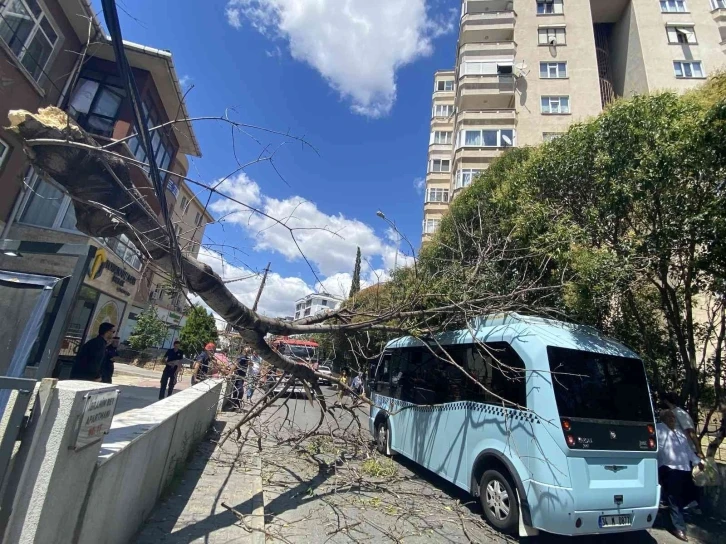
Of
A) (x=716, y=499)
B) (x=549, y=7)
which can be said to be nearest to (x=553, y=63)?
(x=549, y=7)

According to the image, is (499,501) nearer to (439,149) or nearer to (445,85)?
(439,149)

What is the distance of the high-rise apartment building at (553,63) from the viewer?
23078 millimetres

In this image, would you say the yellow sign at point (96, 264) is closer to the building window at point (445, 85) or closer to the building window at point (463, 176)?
the building window at point (463, 176)

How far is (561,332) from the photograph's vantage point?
512cm

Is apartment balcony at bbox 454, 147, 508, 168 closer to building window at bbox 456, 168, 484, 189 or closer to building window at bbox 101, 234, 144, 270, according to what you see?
building window at bbox 456, 168, 484, 189

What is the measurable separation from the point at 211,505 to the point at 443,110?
34.1 m

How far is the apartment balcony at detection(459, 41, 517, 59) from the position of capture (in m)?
25.4

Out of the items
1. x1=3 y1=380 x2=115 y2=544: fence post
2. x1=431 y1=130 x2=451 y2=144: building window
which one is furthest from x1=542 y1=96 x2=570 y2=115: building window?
x1=3 y1=380 x2=115 y2=544: fence post

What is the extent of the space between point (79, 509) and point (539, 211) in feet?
26.0

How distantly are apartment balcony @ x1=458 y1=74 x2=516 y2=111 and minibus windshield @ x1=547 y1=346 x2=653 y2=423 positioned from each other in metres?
24.0

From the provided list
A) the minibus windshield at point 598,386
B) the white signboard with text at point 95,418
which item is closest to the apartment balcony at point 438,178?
the minibus windshield at point 598,386

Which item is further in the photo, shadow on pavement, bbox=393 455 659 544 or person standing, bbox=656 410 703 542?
person standing, bbox=656 410 703 542

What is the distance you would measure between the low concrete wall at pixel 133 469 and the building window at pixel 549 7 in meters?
32.7

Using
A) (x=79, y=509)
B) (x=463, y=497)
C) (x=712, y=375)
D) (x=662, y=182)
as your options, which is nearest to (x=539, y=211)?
(x=662, y=182)
